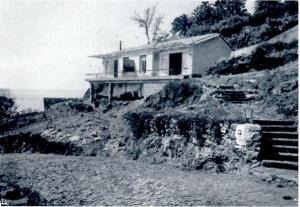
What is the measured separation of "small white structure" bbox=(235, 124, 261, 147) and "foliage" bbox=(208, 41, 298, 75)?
13851 millimetres

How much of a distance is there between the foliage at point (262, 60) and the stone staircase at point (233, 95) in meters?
6.99

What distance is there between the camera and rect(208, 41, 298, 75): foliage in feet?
76.4

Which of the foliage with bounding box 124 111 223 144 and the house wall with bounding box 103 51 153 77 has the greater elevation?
the house wall with bounding box 103 51 153 77

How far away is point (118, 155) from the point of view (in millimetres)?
15789

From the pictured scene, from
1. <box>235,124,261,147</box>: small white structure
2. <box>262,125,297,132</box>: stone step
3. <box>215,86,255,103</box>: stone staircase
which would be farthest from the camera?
<box>215,86,255,103</box>: stone staircase

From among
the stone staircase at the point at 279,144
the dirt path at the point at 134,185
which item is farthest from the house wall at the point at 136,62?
the stone staircase at the point at 279,144

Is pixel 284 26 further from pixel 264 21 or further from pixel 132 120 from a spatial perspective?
pixel 132 120

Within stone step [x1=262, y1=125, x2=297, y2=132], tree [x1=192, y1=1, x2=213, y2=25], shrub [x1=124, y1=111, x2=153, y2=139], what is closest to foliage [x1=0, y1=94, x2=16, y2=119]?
shrub [x1=124, y1=111, x2=153, y2=139]

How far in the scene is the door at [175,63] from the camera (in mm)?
28111

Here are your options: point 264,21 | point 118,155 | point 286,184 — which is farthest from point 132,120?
point 264,21

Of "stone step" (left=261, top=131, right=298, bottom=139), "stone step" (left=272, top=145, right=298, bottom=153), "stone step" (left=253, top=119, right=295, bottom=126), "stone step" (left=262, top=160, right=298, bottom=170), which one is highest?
"stone step" (left=253, top=119, right=295, bottom=126)

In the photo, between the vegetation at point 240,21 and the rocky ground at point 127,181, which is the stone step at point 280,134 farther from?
the vegetation at point 240,21

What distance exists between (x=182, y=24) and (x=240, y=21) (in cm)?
1036

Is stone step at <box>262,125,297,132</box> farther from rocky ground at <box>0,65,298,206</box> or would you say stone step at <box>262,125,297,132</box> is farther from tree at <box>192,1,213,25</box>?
tree at <box>192,1,213,25</box>
